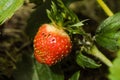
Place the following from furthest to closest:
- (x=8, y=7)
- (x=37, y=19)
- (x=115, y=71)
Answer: (x=37, y=19) → (x=8, y=7) → (x=115, y=71)

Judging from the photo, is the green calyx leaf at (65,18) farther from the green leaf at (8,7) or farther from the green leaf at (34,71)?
the green leaf at (34,71)

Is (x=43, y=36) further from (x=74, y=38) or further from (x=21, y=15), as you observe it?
(x=21, y=15)


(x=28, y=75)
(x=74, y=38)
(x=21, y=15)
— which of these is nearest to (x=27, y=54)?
(x=28, y=75)

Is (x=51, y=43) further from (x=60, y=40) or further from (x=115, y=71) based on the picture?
(x=115, y=71)

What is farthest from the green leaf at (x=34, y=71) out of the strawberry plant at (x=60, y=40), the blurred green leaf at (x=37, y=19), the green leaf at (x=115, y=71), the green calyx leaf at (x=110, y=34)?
the green leaf at (x=115, y=71)

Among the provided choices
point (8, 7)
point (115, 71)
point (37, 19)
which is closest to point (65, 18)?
point (8, 7)
